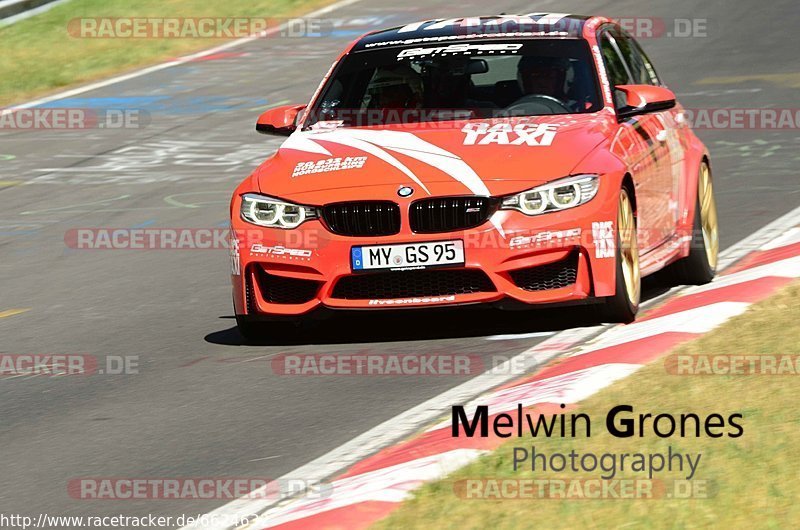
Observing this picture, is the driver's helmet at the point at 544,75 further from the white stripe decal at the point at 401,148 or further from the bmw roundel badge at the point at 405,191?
the bmw roundel badge at the point at 405,191

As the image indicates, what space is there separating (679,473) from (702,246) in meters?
4.53

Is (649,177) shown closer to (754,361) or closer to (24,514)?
(754,361)

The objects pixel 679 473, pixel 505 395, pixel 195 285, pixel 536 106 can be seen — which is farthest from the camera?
pixel 195 285

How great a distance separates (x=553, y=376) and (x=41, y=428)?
222cm

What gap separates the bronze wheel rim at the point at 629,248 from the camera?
8594 millimetres

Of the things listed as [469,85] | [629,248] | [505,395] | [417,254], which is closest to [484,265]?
[417,254]

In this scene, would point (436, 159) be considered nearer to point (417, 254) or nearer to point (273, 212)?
point (417, 254)

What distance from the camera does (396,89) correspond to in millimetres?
9758

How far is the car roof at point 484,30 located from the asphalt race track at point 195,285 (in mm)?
1624

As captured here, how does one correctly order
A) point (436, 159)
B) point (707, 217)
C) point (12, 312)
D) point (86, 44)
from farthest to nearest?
point (86, 44)
point (12, 312)
point (707, 217)
point (436, 159)

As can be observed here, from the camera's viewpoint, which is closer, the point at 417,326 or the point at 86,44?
the point at 417,326

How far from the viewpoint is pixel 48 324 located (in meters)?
10.2

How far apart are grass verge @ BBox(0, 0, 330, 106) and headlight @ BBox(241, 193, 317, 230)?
1308 centimetres

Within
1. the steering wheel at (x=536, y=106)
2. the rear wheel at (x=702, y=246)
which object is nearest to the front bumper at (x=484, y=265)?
the steering wheel at (x=536, y=106)
